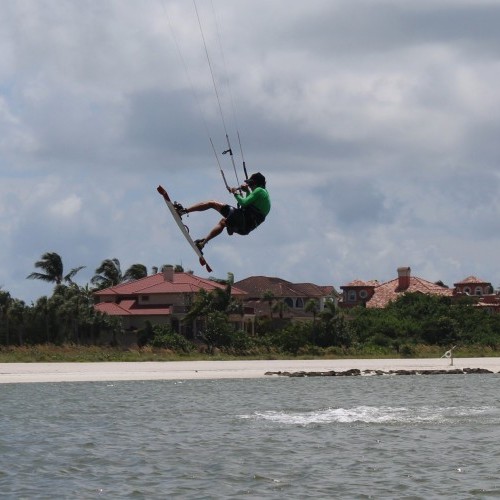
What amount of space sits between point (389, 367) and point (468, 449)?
3508 centimetres

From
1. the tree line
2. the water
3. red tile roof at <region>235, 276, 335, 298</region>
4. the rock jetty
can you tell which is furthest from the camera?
red tile roof at <region>235, 276, 335, 298</region>

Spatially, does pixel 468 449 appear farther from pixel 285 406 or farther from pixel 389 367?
pixel 389 367

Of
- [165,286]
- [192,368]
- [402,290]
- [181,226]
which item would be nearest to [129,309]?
[165,286]

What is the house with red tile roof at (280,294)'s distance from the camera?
331ft

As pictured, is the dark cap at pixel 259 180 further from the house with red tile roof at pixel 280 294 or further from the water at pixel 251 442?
the house with red tile roof at pixel 280 294

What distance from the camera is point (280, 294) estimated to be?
110m

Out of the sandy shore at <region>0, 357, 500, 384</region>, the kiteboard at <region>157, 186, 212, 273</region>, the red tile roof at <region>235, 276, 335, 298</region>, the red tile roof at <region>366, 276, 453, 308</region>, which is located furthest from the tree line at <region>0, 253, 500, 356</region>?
the kiteboard at <region>157, 186, 212, 273</region>

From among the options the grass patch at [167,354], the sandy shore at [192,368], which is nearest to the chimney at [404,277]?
the grass patch at [167,354]

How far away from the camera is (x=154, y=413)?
4006 cm

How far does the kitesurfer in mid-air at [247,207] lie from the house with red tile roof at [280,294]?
76911 mm

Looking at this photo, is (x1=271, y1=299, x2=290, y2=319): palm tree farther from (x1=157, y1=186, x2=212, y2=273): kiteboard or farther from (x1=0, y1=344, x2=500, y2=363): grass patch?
(x1=157, y1=186, x2=212, y2=273): kiteboard

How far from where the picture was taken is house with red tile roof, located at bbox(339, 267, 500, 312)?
11812cm

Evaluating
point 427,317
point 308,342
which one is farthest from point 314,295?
point 308,342

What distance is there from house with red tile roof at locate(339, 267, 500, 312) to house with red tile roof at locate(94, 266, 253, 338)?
2989 centimetres
